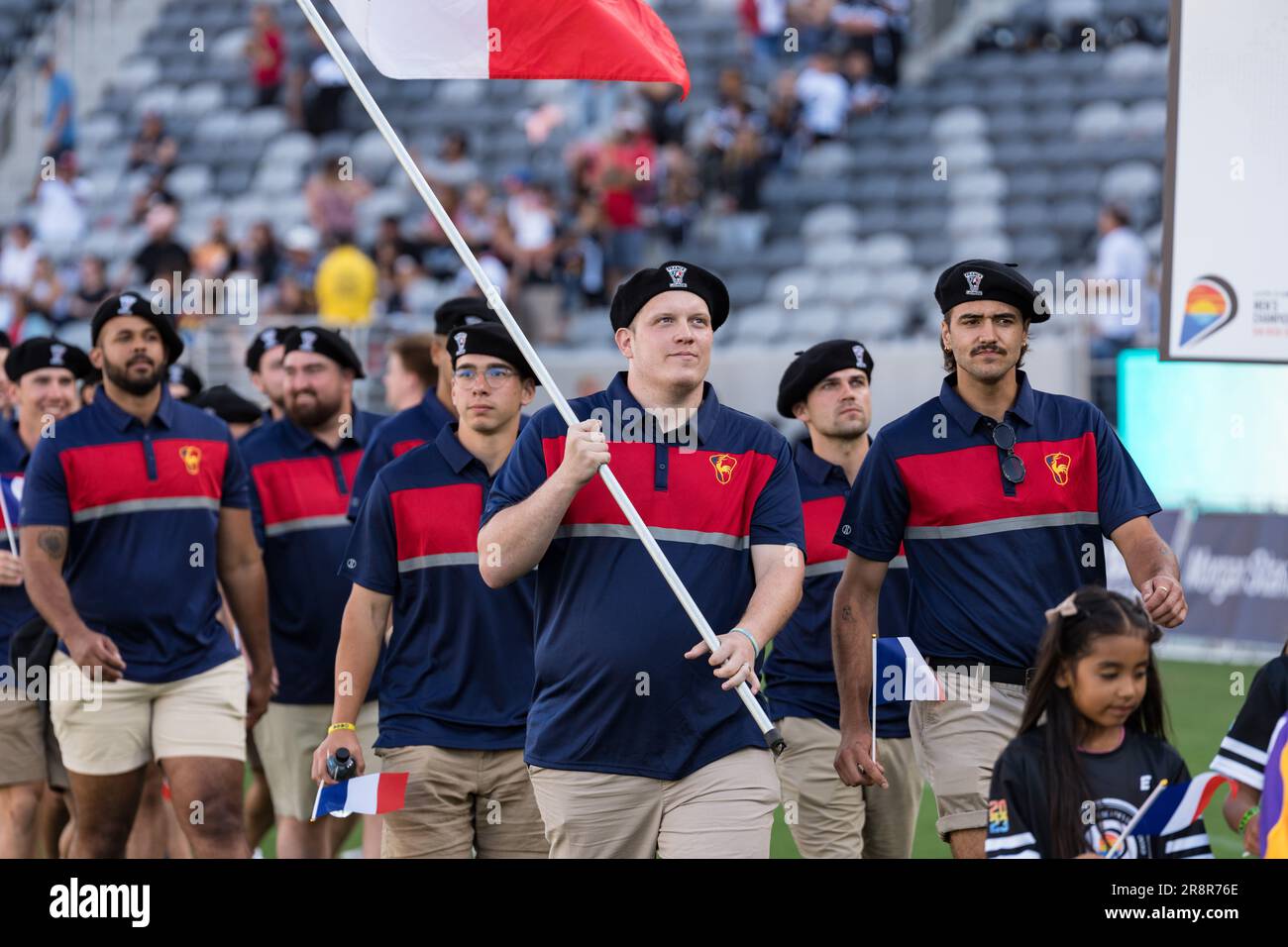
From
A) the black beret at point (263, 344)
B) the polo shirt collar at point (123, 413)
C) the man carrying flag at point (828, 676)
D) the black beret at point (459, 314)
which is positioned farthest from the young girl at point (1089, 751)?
the black beret at point (263, 344)

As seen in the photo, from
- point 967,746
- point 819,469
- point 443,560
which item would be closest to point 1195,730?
point 819,469

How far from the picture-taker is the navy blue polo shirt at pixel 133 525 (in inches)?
314

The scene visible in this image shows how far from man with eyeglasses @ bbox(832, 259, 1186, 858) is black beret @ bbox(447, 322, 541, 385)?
4.48 ft

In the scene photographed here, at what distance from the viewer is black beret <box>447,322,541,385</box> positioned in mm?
7234

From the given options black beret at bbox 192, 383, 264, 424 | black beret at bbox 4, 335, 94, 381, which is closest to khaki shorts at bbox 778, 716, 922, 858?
black beret at bbox 4, 335, 94, 381

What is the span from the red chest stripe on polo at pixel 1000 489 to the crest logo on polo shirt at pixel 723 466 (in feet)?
2.30

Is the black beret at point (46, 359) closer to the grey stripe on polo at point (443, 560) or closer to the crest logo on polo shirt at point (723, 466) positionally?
the grey stripe on polo at point (443, 560)

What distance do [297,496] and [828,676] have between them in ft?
8.19

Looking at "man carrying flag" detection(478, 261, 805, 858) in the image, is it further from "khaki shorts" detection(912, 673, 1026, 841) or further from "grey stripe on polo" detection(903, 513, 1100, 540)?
"khaki shorts" detection(912, 673, 1026, 841)

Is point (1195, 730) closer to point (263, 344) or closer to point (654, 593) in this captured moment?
point (263, 344)

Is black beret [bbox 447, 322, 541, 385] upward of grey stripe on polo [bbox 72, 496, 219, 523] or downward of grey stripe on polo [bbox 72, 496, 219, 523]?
upward

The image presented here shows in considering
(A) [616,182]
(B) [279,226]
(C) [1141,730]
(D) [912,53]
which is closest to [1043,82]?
(D) [912,53]

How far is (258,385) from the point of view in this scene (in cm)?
1023
